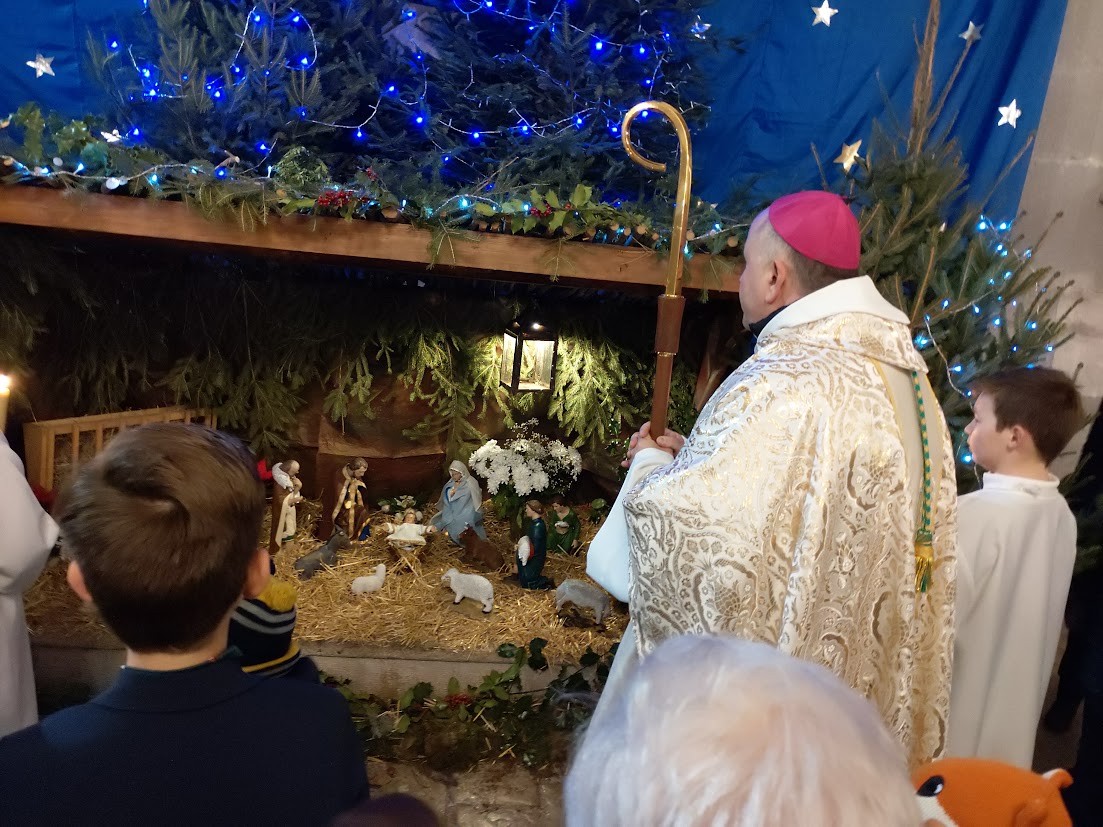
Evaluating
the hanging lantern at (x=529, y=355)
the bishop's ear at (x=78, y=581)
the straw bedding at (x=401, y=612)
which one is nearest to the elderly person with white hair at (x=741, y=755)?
the bishop's ear at (x=78, y=581)

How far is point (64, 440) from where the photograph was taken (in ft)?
13.0

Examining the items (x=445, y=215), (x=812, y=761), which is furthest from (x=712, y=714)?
(x=445, y=215)

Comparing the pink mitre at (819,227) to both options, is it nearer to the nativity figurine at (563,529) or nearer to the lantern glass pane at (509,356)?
the lantern glass pane at (509,356)

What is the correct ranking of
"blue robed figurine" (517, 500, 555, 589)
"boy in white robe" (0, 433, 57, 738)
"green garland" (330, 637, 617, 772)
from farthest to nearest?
"blue robed figurine" (517, 500, 555, 589) < "green garland" (330, 637, 617, 772) < "boy in white robe" (0, 433, 57, 738)

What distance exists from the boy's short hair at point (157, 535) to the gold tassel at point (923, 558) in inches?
64.5

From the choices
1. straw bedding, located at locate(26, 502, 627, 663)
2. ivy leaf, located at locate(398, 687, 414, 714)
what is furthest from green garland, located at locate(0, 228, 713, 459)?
ivy leaf, located at locate(398, 687, 414, 714)

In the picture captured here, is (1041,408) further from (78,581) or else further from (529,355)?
(78,581)

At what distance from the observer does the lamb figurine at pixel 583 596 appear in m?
3.80

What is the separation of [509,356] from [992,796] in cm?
302

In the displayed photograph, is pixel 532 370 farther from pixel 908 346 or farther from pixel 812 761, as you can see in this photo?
pixel 812 761

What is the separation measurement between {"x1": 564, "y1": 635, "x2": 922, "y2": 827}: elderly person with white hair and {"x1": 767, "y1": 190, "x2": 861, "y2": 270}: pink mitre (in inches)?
59.4

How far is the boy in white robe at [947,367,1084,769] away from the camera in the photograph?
8.71 ft

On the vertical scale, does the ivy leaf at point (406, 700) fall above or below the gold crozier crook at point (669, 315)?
below

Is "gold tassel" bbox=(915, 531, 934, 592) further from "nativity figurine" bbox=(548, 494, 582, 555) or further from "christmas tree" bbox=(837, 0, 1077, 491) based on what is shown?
"nativity figurine" bbox=(548, 494, 582, 555)
